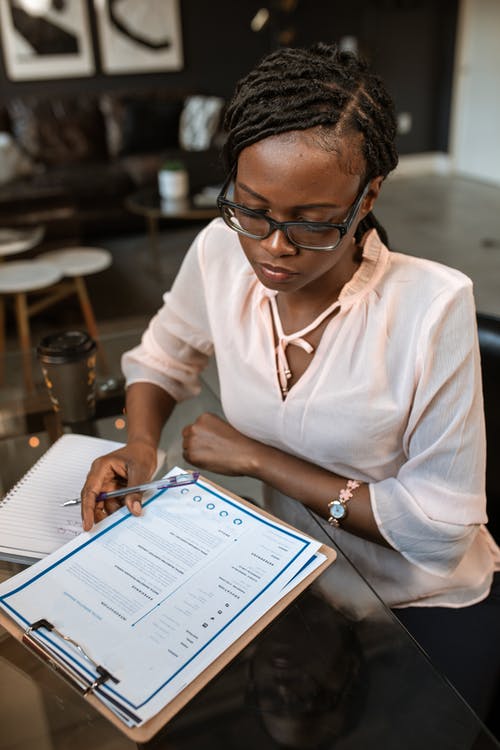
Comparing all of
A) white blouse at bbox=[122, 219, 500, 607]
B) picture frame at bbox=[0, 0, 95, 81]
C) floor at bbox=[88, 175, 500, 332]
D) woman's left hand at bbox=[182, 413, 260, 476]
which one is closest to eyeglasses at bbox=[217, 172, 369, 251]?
white blouse at bbox=[122, 219, 500, 607]

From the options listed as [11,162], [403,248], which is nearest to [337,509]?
[403,248]

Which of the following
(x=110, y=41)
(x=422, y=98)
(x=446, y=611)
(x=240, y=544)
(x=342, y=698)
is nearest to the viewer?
(x=342, y=698)

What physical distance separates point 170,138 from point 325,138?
5248mm

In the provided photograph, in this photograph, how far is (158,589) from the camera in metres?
0.74

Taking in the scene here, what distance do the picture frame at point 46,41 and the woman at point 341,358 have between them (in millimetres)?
5289

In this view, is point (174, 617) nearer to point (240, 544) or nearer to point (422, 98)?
point (240, 544)

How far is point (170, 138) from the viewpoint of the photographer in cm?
565

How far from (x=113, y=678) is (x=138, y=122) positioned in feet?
18.0

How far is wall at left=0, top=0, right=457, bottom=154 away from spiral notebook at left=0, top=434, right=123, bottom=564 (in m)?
5.40

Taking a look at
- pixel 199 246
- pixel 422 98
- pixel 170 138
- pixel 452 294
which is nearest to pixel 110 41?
pixel 170 138

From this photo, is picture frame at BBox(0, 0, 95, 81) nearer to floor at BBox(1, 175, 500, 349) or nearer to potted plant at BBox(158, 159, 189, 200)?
floor at BBox(1, 175, 500, 349)

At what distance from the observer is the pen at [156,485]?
882mm

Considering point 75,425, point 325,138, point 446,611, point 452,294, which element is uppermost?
point 325,138

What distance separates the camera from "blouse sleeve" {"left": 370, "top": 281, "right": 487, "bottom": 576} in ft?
2.83
